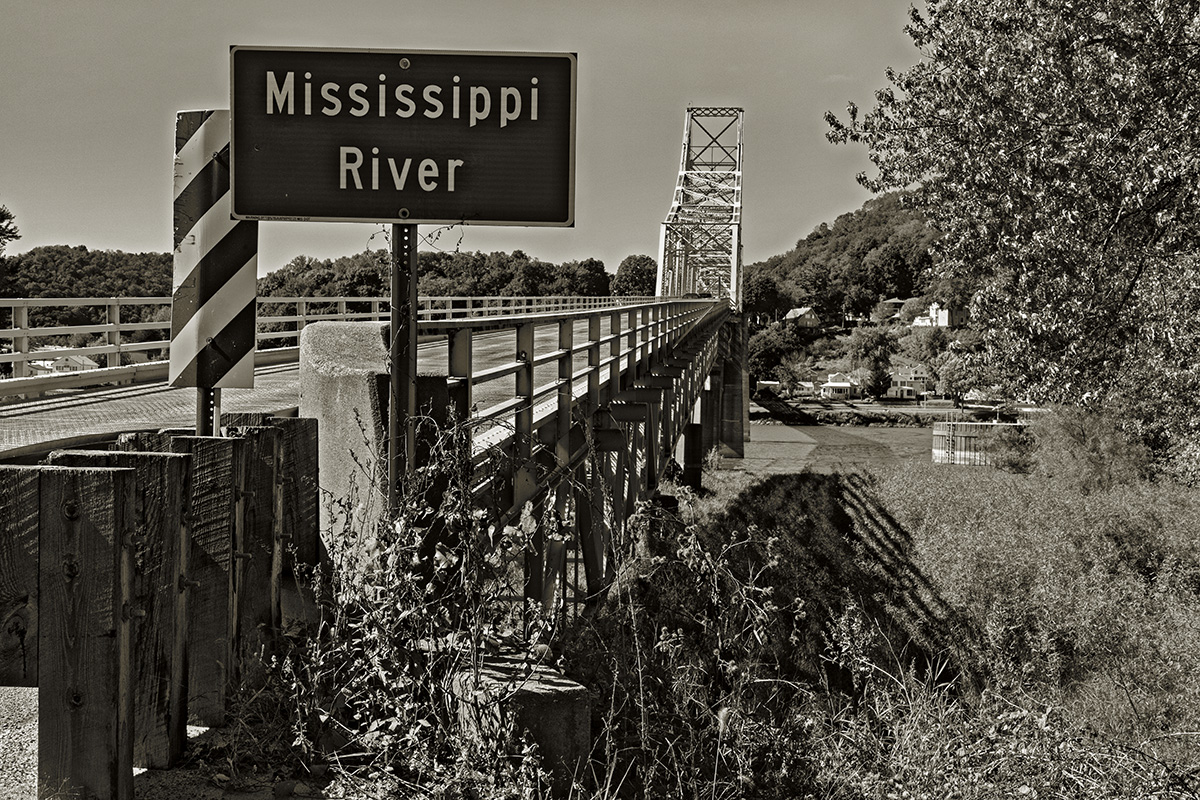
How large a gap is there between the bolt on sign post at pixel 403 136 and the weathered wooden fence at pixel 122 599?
0.90m

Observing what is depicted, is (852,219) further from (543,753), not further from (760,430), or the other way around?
(543,753)

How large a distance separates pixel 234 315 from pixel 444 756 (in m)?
1.85

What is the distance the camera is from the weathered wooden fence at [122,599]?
2754mm

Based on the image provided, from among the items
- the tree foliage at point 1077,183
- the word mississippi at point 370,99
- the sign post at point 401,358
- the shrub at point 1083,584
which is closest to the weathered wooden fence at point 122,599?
the sign post at point 401,358

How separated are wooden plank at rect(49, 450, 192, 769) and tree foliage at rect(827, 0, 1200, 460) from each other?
1272 cm

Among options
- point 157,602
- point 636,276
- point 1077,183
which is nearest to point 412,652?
point 157,602

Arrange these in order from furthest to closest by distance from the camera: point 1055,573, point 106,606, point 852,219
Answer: point 852,219 → point 1055,573 → point 106,606

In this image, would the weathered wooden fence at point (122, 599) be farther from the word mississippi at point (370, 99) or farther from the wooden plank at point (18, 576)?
the word mississippi at point (370, 99)

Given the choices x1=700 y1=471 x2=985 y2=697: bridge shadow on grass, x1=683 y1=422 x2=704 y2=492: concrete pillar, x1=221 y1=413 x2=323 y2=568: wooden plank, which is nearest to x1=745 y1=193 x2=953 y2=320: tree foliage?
x1=683 y1=422 x2=704 y2=492: concrete pillar

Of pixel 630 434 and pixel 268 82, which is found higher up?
pixel 268 82

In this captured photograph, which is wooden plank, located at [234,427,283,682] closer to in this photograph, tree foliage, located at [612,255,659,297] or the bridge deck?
the bridge deck

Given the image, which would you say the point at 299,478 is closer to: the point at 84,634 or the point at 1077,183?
the point at 84,634

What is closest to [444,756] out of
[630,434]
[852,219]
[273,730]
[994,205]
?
[273,730]

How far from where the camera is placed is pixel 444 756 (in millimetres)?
3271
